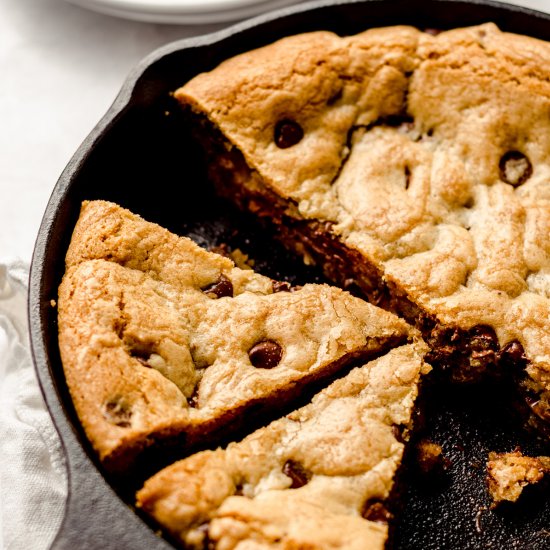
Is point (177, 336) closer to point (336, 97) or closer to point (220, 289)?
point (220, 289)

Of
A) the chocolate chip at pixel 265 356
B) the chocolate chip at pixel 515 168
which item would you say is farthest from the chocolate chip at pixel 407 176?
the chocolate chip at pixel 265 356

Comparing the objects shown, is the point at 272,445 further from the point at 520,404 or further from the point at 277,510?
the point at 520,404

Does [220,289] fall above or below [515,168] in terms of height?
below

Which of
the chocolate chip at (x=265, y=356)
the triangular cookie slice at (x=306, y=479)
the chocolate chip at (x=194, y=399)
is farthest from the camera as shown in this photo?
the chocolate chip at (x=265, y=356)

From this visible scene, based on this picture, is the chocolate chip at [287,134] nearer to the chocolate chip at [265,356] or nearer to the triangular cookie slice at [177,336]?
the triangular cookie slice at [177,336]

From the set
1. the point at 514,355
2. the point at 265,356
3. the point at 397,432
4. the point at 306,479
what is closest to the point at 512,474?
the point at 514,355
